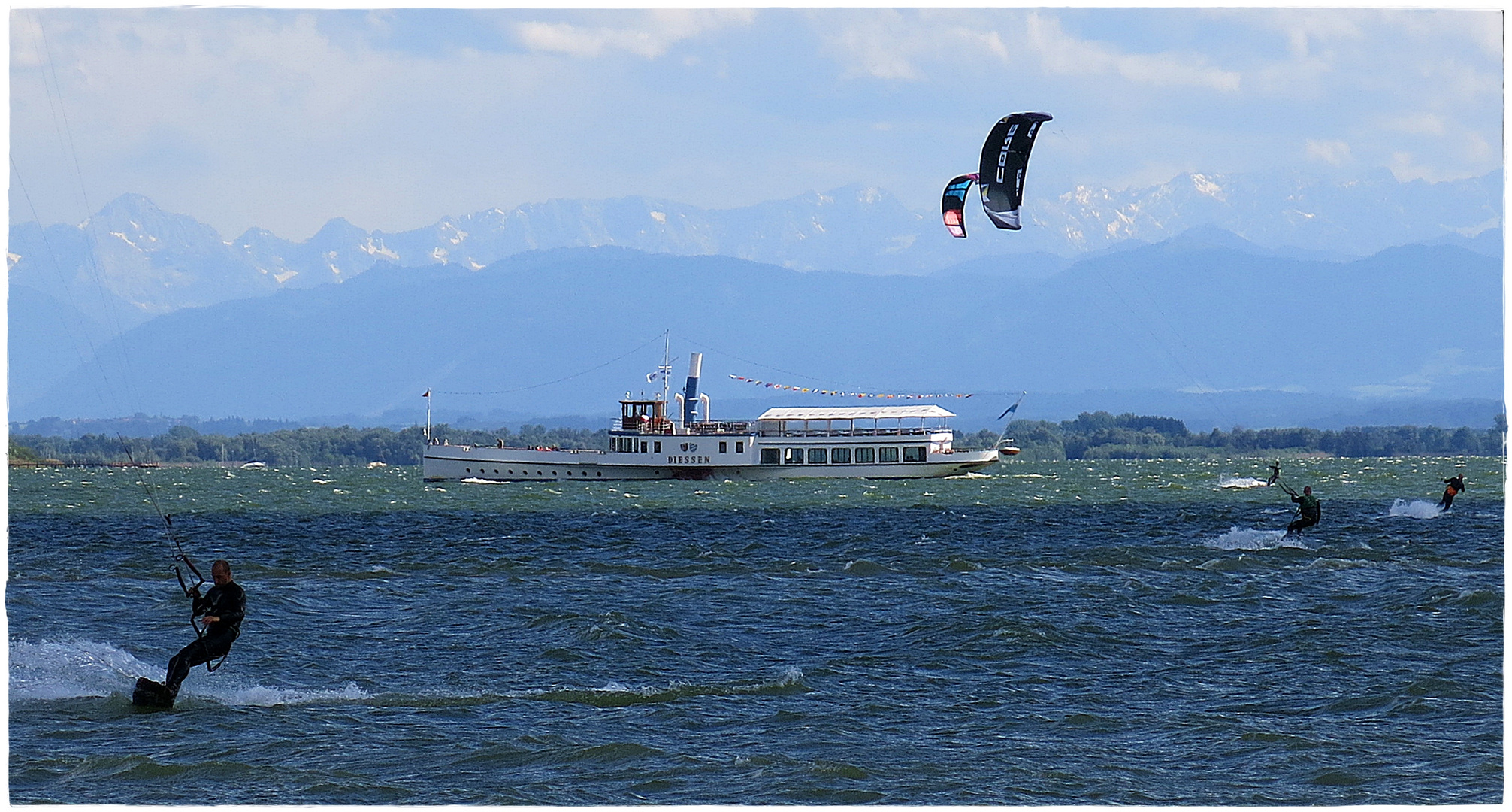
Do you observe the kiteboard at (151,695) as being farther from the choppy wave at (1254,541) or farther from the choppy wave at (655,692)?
the choppy wave at (1254,541)

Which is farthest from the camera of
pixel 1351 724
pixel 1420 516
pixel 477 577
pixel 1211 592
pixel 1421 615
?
pixel 1420 516

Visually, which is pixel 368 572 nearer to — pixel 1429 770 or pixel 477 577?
pixel 477 577

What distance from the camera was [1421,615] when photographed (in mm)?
23641

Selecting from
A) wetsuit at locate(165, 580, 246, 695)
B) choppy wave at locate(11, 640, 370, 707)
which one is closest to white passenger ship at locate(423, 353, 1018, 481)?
choppy wave at locate(11, 640, 370, 707)

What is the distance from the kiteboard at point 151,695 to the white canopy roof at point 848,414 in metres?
79.8

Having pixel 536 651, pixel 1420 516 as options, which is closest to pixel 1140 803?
pixel 536 651

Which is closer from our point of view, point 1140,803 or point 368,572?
point 1140,803

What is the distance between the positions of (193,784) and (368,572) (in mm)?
18524

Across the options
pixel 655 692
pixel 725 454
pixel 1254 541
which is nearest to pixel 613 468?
pixel 725 454

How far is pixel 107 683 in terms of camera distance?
18.7 m

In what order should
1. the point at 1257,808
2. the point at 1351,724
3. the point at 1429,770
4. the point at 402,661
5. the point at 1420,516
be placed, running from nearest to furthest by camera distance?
the point at 1257,808 → the point at 1429,770 → the point at 1351,724 → the point at 402,661 → the point at 1420,516

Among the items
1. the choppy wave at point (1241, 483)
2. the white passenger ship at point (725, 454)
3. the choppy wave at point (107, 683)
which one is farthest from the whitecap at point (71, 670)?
the choppy wave at point (1241, 483)

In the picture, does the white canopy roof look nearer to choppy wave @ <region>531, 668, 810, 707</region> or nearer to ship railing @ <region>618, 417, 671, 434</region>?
ship railing @ <region>618, 417, 671, 434</region>

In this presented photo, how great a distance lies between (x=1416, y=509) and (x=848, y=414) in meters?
50.3
